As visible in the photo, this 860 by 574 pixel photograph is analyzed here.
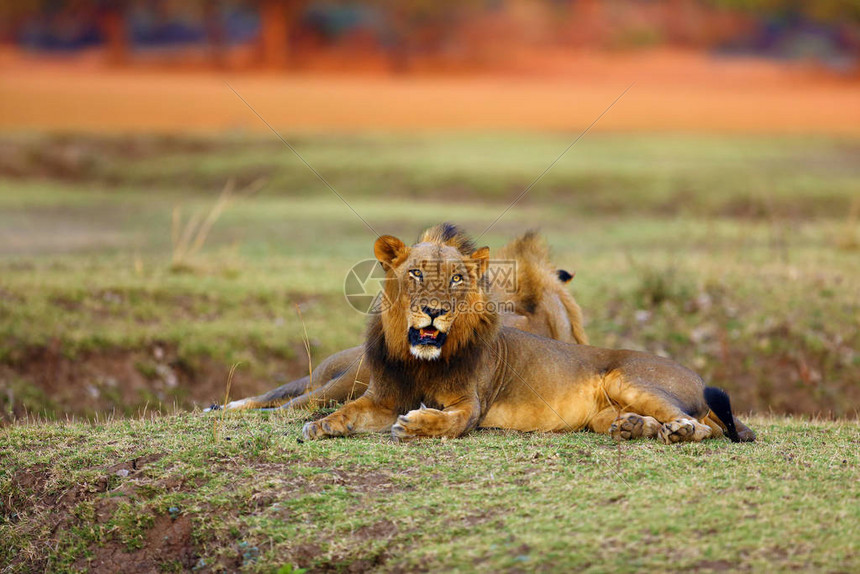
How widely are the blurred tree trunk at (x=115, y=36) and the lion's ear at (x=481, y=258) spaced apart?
3711cm

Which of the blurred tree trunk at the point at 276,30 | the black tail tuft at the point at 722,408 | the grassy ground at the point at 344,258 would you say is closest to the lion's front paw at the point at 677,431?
the black tail tuft at the point at 722,408

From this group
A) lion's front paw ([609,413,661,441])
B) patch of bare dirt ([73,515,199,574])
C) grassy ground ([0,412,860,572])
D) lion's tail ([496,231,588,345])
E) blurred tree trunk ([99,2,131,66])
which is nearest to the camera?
grassy ground ([0,412,860,572])

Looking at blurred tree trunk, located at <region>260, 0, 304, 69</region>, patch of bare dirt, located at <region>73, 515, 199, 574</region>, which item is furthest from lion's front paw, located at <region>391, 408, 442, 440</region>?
blurred tree trunk, located at <region>260, 0, 304, 69</region>

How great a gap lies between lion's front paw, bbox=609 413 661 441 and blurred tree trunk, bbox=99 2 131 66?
3789cm

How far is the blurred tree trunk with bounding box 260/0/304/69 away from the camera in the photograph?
4078 centimetres

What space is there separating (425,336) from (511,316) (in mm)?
2109

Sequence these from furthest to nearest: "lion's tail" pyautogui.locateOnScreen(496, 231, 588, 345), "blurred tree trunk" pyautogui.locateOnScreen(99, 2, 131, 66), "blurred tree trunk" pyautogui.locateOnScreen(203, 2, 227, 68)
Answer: "blurred tree trunk" pyautogui.locateOnScreen(203, 2, 227, 68)
"blurred tree trunk" pyautogui.locateOnScreen(99, 2, 131, 66)
"lion's tail" pyautogui.locateOnScreen(496, 231, 588, 345)

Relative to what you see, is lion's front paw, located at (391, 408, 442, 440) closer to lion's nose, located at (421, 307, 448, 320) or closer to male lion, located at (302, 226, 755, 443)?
male lion, located at (302, 226, 755, 443)

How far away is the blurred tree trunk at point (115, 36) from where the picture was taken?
1572 inches

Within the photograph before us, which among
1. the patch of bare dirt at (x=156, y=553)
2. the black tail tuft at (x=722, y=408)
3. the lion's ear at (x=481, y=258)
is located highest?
the lion's ear at (x=481, y=258)

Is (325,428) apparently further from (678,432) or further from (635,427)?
(678,432)

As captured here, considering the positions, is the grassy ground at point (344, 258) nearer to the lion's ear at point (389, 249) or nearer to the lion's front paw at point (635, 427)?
the lion's front paw at point (635, 427)

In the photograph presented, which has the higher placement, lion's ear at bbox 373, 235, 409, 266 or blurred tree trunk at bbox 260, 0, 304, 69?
blurred tree trunk at bbox 260, 0, 304, 69

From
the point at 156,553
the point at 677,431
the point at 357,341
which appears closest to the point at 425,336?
the point at 677,431
